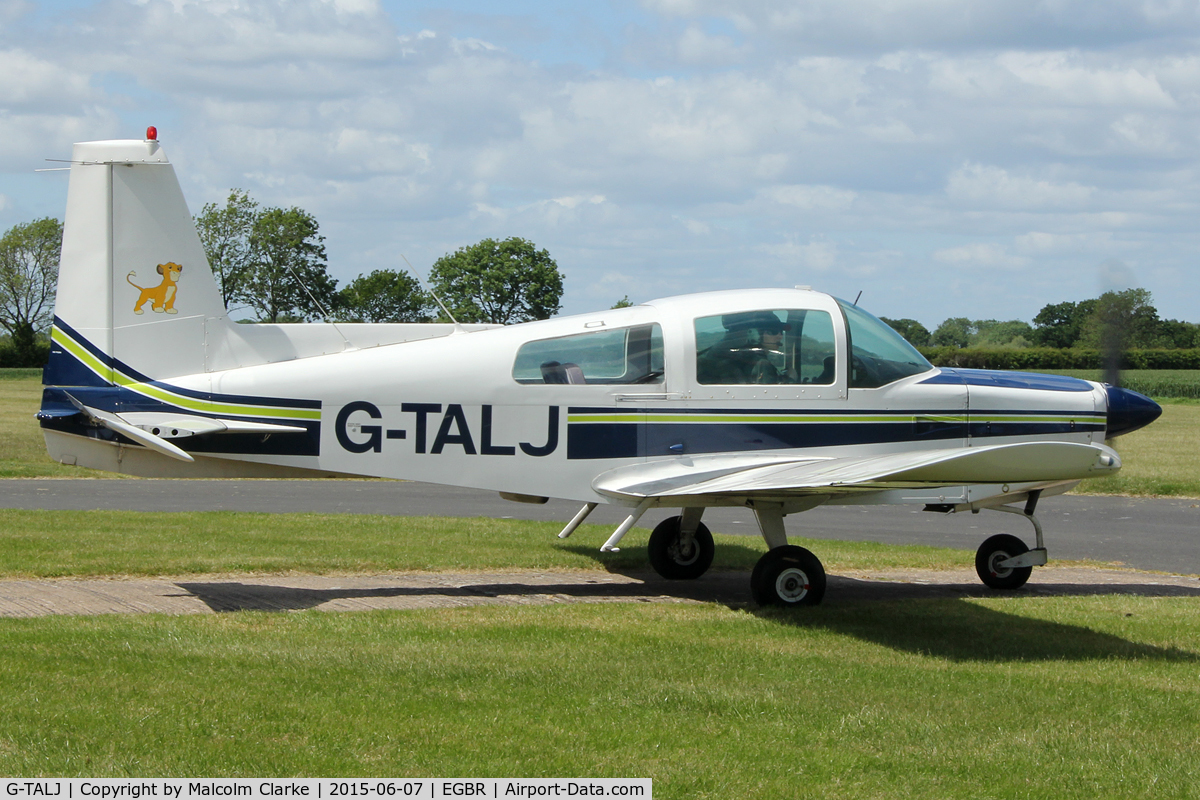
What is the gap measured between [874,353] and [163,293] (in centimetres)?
608

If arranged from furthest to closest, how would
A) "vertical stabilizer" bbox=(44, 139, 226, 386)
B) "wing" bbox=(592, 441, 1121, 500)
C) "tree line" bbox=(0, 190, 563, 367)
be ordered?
"tree line" bbox=(0, 190, 563, 367) → "vertical stabilizer" bbox=(44, 139, 226, 386) → "wing" bbox=(592, 441, 1121, 500)

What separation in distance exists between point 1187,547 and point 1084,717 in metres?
8.93

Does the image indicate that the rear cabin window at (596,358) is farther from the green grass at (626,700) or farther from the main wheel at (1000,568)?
the main wheel at (1000,568)

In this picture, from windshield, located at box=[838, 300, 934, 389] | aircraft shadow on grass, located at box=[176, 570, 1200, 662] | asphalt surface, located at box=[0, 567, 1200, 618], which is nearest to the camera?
aircraft shadow on grass, located at box=[176, 570, 1200, 662]

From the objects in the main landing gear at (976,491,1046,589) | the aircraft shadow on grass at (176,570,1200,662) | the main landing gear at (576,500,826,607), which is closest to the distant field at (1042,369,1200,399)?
the main landing gear at (976,491,1046,589)

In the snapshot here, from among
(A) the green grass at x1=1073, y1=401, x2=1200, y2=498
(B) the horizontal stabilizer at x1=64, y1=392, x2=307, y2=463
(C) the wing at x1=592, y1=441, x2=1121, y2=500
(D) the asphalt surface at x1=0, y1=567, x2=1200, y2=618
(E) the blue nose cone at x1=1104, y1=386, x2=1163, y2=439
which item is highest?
(E) the blue nose cone at x1=1104, y1=386, x2=1163, y2=439

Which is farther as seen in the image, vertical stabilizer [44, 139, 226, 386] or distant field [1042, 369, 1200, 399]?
distant field [1042, 369, 1200, 399]

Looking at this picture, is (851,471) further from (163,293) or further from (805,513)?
(805,513)

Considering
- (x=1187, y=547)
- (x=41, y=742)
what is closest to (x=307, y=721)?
(x=41, y=742)

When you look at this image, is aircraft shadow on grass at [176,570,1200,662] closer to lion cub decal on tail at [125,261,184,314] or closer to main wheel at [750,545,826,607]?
main wheel at [750,545,826,607]

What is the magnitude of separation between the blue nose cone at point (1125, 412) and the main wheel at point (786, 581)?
319cm

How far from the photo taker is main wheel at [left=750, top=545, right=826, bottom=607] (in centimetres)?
898

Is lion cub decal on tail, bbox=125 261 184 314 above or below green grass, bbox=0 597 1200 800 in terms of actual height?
above

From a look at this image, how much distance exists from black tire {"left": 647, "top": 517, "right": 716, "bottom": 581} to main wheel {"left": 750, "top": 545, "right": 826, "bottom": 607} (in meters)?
1.69
